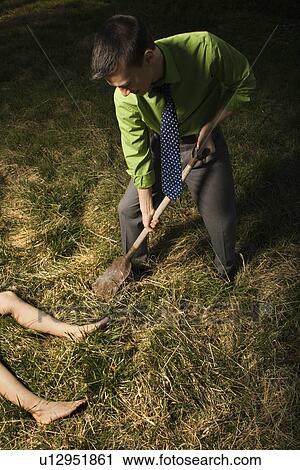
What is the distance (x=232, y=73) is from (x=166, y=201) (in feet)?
2.19

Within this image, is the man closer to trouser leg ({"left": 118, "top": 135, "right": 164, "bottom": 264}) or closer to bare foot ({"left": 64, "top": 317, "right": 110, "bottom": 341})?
trouser leg ({"left": 118, "top": 135, "right": 164, "bottom": 264})


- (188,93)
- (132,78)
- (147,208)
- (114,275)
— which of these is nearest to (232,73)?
(188,93)

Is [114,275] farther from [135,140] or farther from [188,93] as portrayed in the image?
[188,93]

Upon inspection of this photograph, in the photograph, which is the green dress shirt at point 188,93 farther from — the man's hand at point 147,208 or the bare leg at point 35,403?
the bare leg at point 35,403

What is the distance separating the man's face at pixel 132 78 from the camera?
1914mm

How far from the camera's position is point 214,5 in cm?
685

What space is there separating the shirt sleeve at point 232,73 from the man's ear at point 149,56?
1.16 ft

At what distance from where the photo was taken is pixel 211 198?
98.8 inches

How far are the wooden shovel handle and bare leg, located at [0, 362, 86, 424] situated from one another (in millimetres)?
836

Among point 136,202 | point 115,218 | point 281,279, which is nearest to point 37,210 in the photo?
point 115,218

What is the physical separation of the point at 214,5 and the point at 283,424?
594 cm

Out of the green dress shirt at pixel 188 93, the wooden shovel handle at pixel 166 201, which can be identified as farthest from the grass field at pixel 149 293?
the green dress shirt at pixel 188 93

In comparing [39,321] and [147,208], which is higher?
[147,208]
